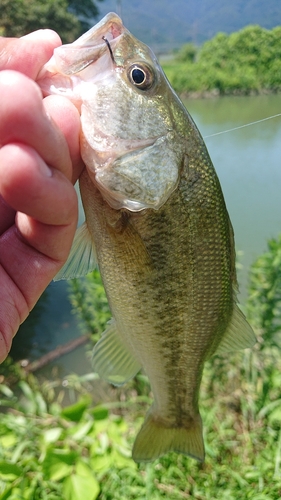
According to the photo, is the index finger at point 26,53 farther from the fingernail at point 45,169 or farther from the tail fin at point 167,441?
the tail fin at point 167,441

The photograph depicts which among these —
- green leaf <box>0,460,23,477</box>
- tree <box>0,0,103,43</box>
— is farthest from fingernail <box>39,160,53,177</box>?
tree <box>0,0,103,43</box>

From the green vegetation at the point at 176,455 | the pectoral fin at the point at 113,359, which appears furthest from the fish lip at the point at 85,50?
the green vegetation at the point at 176,455

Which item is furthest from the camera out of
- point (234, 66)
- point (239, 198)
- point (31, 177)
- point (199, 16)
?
point (199, 16)

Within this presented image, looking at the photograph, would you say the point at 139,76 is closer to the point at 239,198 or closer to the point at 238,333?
the point at 238,333

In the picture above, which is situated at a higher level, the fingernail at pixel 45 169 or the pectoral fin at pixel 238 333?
the fingernail at pixel 45 169

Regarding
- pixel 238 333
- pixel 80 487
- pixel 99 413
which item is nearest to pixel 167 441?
pixel 238 333

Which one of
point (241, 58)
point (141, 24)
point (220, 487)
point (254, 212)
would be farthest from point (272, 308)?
point (141, 24)

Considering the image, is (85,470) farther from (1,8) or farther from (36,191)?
(1,8)

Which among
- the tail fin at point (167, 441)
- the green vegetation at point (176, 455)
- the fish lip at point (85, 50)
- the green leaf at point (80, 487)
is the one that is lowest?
the green vegetation at point (176, 455)
